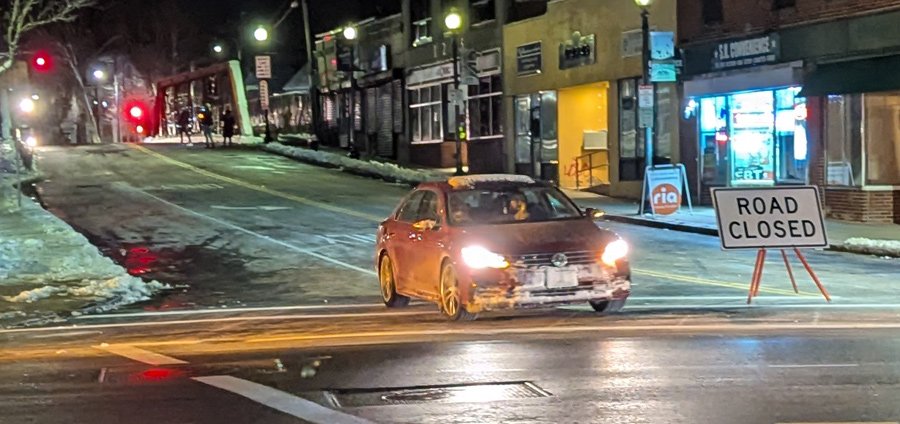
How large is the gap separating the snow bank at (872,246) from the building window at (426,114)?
24772mm

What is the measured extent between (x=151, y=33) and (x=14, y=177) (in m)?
45.5

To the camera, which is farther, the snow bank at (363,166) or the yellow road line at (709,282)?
the snow bank at (363,166)

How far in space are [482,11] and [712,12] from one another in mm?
12987

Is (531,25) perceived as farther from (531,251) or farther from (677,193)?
(531,251)

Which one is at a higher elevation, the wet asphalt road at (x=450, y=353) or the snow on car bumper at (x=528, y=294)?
the snow on car bumper at (x=528, y=294)

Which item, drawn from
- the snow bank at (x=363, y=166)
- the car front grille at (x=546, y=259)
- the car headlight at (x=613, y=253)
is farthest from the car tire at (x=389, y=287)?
the snow bank at (x=363, y=166)

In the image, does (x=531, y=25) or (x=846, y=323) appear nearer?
(x=846, y=323)

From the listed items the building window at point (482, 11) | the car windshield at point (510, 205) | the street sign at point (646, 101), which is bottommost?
the car windshield at point (510, 205)

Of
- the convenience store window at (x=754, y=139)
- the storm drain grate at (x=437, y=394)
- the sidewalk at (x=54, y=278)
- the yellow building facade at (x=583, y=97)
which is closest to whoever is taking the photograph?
the storm drain grate at (x=437, y=394)

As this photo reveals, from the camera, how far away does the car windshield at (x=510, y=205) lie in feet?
42.5

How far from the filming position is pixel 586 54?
33.5m

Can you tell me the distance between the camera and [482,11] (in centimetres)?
4044

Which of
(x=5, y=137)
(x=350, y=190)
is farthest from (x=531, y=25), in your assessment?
(x=5, y=137)

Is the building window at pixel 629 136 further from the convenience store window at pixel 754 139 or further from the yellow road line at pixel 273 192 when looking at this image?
the yellow road line at pixel 273 192
